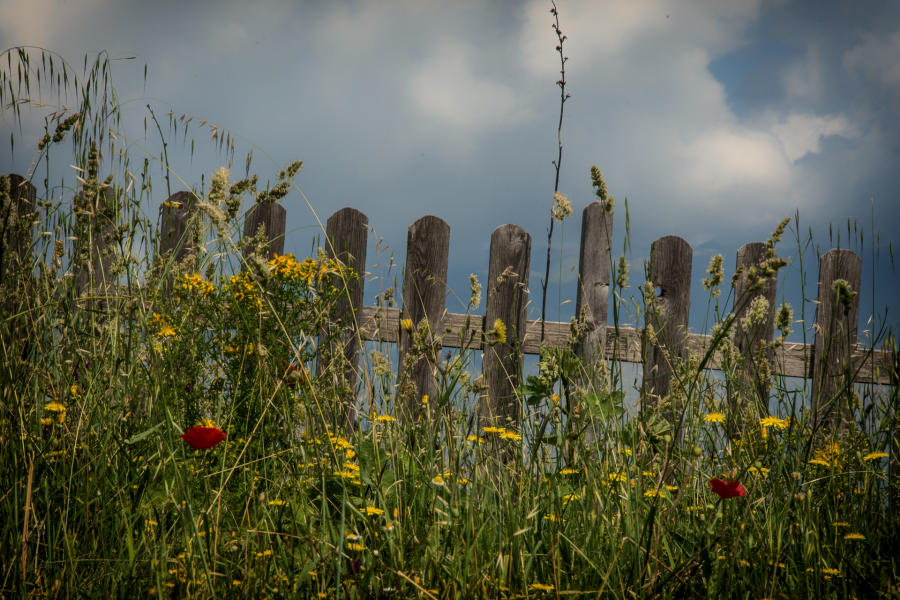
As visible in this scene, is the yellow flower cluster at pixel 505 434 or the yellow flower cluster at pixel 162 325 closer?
the yellow flower cluster at pixel 505 434

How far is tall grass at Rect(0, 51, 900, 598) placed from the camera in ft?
4.20

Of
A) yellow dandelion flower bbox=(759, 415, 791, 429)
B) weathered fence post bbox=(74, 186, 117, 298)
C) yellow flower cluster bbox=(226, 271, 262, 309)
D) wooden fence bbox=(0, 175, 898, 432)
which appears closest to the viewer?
weathered fence post bbox=(74, 186, 117, 298)

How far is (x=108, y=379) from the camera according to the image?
74.6 inches

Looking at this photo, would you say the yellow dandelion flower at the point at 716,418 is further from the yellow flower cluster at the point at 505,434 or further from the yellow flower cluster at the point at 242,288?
the yellow flower cluster at the point at 242,288

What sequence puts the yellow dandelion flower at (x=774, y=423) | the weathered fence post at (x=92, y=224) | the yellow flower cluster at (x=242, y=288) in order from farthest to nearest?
the yellow flower cluster at (x=242, y=288) → the yellow dandelion flower at (x=774, y=423) → the weathered fence post at (x=92, y=224)

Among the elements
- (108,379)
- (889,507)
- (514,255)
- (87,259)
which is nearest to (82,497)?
(108,379)

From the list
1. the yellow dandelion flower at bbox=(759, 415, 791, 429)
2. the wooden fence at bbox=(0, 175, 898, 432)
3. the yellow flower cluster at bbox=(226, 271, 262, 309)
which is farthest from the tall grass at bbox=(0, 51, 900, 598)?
the wooden fence at bbox=(0, 175, 898, 432)

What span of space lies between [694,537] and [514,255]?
2.87 meters

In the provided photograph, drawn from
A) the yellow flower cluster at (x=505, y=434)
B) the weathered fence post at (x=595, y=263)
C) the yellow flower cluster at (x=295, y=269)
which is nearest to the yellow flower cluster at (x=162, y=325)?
Result: the yellow flower cluster at (x=295, y=269)

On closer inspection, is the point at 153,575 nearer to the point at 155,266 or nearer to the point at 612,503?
the point at 155,266

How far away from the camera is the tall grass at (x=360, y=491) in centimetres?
128

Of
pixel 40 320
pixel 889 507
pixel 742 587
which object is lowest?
pixel 742 587

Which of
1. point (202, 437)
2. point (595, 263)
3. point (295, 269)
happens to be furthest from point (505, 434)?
point (595, 263)

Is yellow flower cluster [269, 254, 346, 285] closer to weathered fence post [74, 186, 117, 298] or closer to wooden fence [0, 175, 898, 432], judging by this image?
weathered fence post [74, 186, 117, 298]
